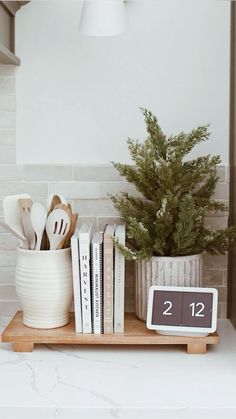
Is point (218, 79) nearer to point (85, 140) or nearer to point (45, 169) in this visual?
point (85, 140)

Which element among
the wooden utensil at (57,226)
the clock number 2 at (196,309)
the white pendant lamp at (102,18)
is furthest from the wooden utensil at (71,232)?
the white pendant lamp at (102,18)

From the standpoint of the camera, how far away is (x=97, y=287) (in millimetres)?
1478

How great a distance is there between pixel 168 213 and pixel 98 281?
24 centimetres

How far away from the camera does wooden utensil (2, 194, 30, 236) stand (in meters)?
1.50

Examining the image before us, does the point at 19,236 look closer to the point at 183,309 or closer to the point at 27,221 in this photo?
the point at 27,221

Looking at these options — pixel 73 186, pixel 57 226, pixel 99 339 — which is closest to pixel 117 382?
pixel 99 339

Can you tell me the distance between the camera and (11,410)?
1.15 metres

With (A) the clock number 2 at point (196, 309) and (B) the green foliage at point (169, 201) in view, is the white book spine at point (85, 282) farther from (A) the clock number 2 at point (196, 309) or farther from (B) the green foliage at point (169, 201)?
(A) the clock number 2 at point (196, 309)

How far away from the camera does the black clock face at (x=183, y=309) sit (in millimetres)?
1446

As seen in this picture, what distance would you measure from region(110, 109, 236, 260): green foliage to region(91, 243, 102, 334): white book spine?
6 cm

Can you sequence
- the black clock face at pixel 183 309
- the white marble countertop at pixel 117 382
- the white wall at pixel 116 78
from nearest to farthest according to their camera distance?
the white marble countertop at pixel 117 382 < the black clock face at pixel 183 309 < the white wall at pixel 116 78

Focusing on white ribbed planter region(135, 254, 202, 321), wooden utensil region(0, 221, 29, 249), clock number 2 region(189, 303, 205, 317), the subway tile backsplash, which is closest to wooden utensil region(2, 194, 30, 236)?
wooden utensil region(0, 221, 29, 249)

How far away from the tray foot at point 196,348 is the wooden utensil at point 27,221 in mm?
453

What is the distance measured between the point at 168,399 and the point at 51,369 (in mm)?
296
